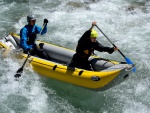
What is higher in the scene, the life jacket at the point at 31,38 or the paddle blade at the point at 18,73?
the life jacket at the point at 31,38

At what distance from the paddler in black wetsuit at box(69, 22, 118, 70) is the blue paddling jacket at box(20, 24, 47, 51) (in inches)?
62.5

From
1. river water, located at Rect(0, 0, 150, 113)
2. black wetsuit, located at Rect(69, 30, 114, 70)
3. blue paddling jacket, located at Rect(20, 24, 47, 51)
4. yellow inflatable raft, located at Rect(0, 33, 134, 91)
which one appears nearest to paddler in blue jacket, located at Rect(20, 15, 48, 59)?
blue paddling jacket, located at Rect(20, 24, 47, 51)

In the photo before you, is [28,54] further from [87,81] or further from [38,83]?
[87,81]

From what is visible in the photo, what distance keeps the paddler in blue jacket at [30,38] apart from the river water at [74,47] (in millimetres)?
580

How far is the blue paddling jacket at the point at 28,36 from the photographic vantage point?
888 cm

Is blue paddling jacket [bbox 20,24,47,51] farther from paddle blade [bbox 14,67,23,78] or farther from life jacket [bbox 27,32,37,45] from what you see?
paddle blade [bbox 14,67,23,78]

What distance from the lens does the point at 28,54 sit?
8781mm

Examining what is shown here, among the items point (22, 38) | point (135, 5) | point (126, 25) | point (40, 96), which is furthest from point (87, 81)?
point (135, 5)

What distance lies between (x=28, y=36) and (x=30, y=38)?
0.28ft

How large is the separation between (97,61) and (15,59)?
2567mm

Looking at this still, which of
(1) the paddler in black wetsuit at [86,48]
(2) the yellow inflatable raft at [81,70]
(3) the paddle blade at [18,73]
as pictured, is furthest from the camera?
(3) the paddle blade at [18,73]

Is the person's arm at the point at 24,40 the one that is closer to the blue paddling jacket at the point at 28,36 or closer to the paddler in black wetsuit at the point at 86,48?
the blue paddling jacket at the point at 28,36

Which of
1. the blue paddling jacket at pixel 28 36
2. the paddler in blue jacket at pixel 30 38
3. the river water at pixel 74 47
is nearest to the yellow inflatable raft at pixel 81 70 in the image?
the paddler in blue jacket at pixel 30 38

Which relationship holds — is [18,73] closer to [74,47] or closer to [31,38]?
[31,38]
